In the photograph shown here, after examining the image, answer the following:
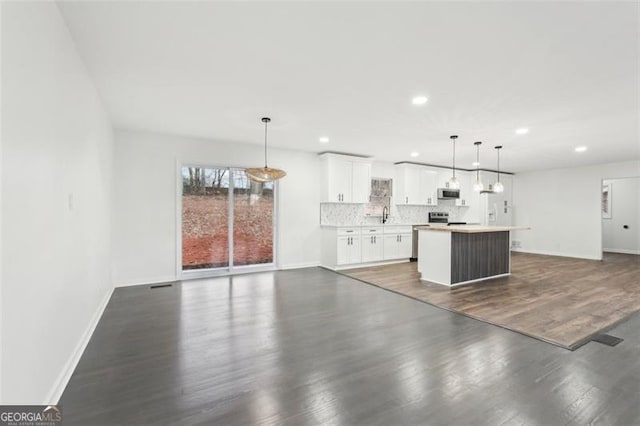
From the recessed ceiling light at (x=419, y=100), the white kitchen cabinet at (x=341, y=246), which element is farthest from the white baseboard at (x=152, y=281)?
the recessed ceiling light at (x=419, y=100)

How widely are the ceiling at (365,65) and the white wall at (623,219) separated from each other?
6.37m

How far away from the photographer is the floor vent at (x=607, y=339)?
2805 millimetres

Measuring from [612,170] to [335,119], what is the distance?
26.8ft

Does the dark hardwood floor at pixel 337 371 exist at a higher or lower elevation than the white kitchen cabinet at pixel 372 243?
lower

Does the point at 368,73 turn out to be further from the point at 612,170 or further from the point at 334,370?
the point at 612,170

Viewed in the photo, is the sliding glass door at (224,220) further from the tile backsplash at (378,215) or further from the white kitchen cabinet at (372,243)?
the white kitchen cabinet at (372,243)

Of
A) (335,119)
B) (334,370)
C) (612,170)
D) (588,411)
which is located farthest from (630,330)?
(612,170)

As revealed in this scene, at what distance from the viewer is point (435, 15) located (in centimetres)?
202

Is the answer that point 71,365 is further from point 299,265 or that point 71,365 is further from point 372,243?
point 372,243

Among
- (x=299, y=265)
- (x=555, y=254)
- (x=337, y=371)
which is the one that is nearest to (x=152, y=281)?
(x=299, y=265)

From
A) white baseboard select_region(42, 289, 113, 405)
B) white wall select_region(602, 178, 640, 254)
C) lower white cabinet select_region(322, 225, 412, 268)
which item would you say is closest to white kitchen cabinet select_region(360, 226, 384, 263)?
lower white cabinet select_region(322, 225, 412, 268)

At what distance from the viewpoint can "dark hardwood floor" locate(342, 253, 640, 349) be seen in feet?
10.6

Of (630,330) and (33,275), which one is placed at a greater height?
(33,275)

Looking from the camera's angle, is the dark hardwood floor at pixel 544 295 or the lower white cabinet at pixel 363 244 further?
the lower white cabinet at pixel 363 244
